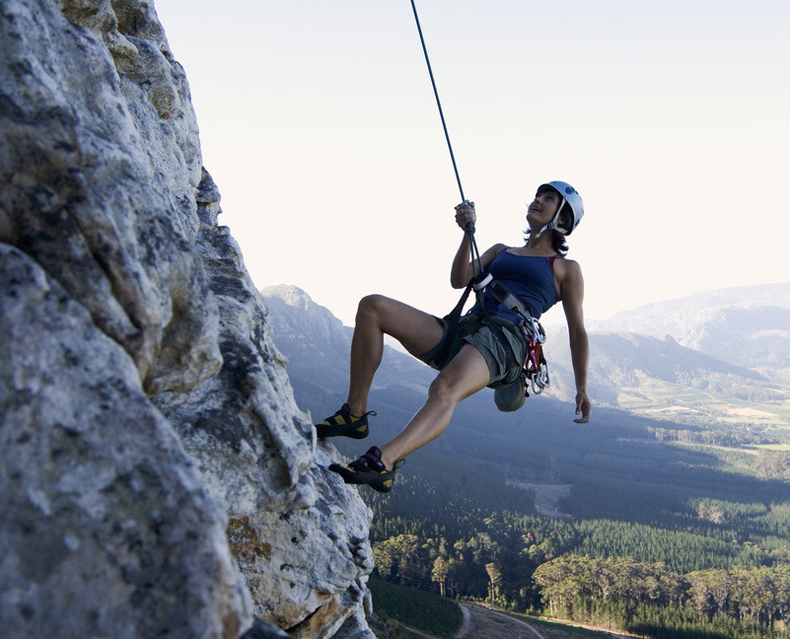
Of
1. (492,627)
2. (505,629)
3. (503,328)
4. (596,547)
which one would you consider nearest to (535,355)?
(503,328)

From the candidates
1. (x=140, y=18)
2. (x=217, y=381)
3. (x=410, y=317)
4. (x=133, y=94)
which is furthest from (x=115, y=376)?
(x=140, y=18)

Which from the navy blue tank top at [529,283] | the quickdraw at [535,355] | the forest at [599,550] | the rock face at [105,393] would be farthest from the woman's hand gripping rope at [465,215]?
the forest at [599,550]

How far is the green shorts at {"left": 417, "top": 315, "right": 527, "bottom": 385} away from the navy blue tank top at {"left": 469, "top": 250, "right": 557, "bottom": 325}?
28 cm

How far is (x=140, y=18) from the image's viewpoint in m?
8.57

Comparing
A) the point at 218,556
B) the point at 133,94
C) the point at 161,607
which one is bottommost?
the point at 161,607

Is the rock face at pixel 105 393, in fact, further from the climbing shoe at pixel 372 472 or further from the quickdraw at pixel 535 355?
the quickdraw at pixel 535 355

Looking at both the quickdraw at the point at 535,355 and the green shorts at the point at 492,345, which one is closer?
the green shorts at the point at 492,345

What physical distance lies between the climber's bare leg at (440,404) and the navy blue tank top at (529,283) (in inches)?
35.9

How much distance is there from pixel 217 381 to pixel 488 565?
8702 cm

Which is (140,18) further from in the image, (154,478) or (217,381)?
(154,478)

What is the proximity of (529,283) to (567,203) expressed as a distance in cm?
106

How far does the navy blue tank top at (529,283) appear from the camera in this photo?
265 inches

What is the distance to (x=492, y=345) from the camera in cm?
618

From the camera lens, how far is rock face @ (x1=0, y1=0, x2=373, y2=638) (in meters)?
2.46
